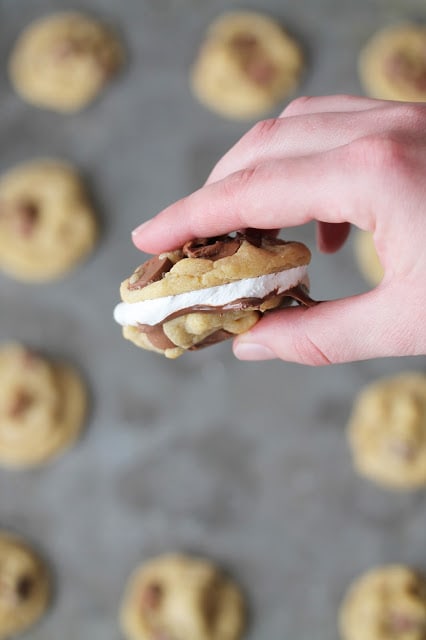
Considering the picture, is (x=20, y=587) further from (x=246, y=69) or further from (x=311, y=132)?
(x=246, y=69)

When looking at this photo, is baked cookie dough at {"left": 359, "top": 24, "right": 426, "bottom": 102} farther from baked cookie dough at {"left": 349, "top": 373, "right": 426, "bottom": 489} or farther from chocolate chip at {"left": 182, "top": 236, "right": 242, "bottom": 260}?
chocolate chip at {"left": 182, "top": 236, "right": 242, "bottom": 260}

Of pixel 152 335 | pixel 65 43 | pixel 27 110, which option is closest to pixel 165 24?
pixel 65 43

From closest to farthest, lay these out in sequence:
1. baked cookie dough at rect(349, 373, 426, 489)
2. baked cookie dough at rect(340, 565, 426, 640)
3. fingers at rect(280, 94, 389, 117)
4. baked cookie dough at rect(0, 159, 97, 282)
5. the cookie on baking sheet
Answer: the cookie on baking sheet < fingers at rect(280, 94, 389, 117) < baked cookie dough at rect(340, 565, 426, 640) < baked cookie dough at rect(349, 373, 426, 489) < baked cookie dough at rect(0, 159, 97, 282)

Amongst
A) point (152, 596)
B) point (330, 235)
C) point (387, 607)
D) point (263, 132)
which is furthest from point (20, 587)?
point (263, 132)

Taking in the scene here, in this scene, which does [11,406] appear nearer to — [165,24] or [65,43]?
[65,43]

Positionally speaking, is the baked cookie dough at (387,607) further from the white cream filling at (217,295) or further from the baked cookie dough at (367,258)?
the white cream filling at (217,295)

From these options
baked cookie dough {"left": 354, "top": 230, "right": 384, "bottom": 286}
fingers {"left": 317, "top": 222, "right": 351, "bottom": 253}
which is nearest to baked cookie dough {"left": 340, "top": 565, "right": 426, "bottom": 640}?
baked cookie dough {"left": 354, "top": 230, "right": 384, "bottom": 286}

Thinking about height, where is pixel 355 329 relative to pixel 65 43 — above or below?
below
